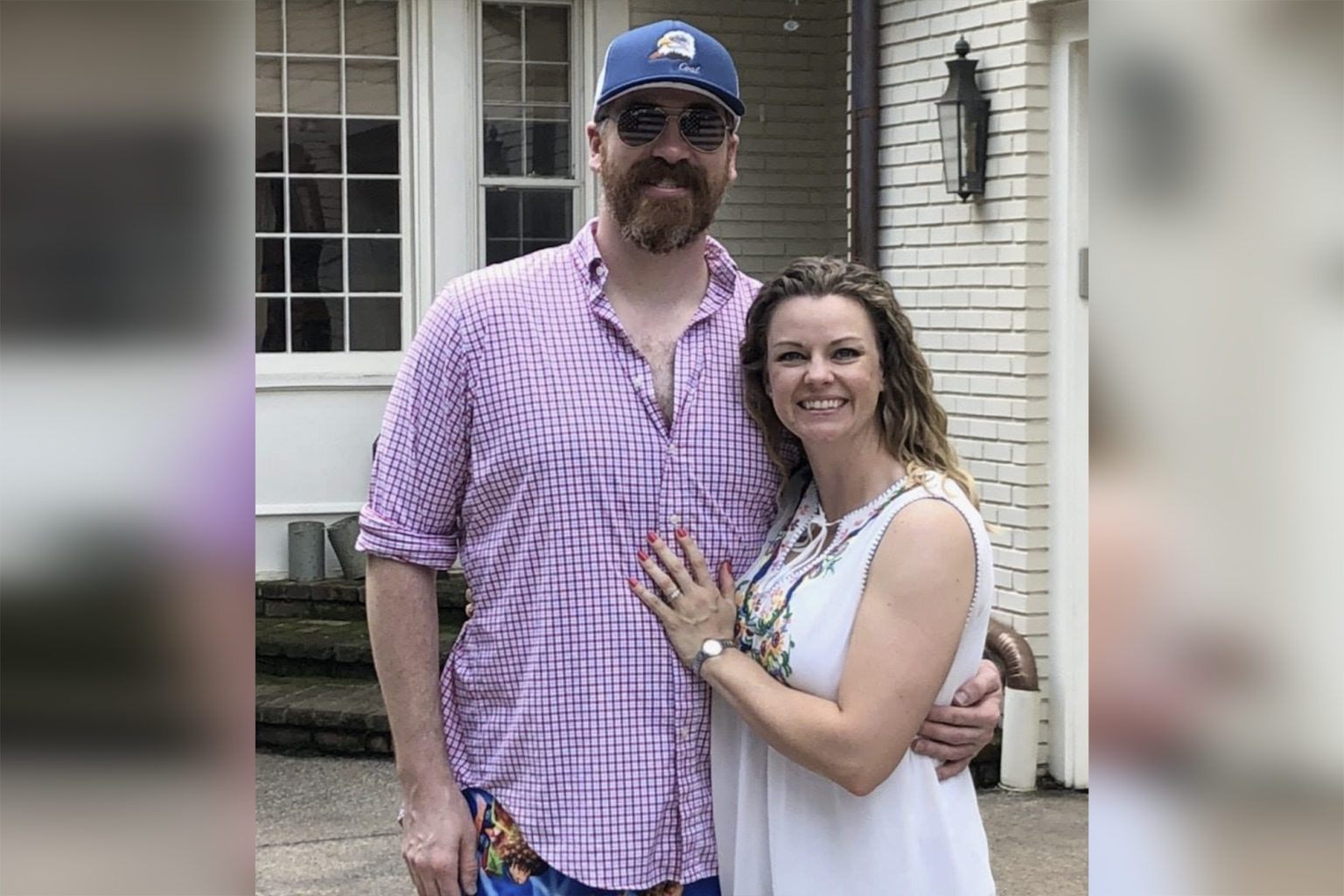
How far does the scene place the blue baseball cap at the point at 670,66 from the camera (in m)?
2.52

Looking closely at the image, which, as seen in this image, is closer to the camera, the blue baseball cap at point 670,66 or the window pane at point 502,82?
the blue baseball cap at point 670,66

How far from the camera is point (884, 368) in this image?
2.55 m

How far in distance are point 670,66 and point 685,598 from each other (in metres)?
0.82

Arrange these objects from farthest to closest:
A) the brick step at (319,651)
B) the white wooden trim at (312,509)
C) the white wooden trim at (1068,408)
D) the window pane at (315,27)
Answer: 1. the window pane at (315,27)
2. the white wooden trim at (312,509)
3. the brick step at (319,651)
4. the white wooden trim at (1068,408)

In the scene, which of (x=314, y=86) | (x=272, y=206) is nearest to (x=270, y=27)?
(x=314, y=86)

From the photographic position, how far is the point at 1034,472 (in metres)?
6.47

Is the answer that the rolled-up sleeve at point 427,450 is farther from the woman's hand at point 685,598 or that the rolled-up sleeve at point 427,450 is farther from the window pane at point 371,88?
the window pane at point 371,88

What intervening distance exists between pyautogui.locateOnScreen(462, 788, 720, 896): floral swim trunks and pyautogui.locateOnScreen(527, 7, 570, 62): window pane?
689cm

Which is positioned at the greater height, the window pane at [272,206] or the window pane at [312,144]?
the window pane at [312,144]

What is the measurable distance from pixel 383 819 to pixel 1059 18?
4.08 meters

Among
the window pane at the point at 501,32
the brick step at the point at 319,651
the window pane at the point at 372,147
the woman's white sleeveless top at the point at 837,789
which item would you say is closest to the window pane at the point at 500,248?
the window pane at the point at 372,147

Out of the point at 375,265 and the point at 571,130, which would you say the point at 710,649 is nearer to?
the point at 375,265
